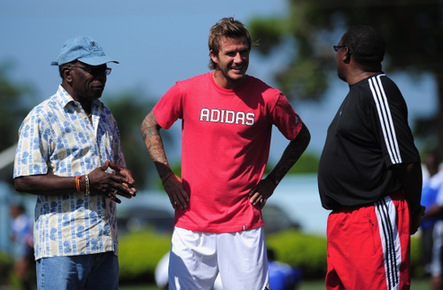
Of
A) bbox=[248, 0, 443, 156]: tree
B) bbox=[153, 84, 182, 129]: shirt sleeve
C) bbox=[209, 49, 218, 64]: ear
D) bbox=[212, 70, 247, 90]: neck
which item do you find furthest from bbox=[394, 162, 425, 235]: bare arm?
bbox=[248, 0, 443, 156]: tree

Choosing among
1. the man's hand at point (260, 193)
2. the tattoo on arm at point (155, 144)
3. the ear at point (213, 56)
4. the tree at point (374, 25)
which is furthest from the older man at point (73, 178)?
the tree at point (374, 25)

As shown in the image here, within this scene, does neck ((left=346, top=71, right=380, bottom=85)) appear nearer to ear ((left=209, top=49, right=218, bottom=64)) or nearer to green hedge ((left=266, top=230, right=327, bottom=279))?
ear ((left=209, top=49, right=218, bottom=64))

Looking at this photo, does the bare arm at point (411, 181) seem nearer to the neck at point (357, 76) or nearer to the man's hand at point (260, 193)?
the neck at point (357, 76)

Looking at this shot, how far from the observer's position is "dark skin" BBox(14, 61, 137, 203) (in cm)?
437

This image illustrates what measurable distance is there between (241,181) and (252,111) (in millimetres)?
507

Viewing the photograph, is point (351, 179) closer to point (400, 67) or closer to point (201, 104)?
point (201, 104)

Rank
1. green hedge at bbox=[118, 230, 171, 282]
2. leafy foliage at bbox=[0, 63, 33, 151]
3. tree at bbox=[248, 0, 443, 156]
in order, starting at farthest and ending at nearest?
1. leafy foliage at bbox=[0, 63, 33, 151]
2. tree at bbox=[248, 0, 443, 156]
3. green hedge at bbox=[118, 230, 171, 282]

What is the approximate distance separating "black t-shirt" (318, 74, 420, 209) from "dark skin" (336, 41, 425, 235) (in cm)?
6

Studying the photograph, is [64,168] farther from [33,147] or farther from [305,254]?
[305,254]

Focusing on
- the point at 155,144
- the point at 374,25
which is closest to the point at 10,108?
the point at 374,25

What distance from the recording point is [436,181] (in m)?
10.4

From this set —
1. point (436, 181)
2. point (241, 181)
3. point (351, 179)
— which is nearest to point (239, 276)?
point (241, 181)

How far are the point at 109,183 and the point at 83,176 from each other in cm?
17

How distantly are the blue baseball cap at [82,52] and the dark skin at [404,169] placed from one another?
5.22 feet
